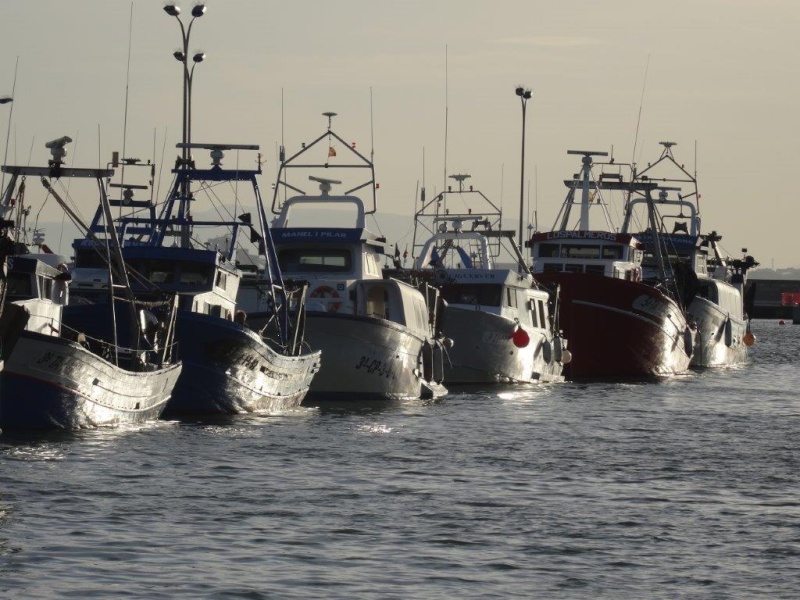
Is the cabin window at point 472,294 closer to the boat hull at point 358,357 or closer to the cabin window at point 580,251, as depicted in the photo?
the boat hull at point 358,357

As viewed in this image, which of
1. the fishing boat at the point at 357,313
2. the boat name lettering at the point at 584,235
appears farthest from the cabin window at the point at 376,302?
the boat name lettering at the point at 584,235

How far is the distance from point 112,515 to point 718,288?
49382mm

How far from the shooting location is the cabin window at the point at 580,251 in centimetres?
5762

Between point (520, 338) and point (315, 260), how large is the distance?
26.7 feet

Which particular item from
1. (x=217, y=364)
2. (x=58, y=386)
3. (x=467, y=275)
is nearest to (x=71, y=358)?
(x=58, y=386)

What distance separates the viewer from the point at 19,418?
2491cm

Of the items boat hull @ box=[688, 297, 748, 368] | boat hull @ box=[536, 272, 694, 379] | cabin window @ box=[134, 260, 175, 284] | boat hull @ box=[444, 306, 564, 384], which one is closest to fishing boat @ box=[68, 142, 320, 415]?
cabin window @ box=[134, 260, 175, 284]

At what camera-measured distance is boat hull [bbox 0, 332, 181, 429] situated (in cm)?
2444

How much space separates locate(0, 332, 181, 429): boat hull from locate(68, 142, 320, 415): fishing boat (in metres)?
3.04

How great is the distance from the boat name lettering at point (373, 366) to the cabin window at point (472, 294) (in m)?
11.0

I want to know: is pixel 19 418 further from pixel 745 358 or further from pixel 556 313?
pixel 745 358

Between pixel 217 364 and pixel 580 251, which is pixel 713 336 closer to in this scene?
pixel 580 251

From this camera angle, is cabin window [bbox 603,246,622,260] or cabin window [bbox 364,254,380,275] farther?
cabin window [bbox 603,246,622,260]

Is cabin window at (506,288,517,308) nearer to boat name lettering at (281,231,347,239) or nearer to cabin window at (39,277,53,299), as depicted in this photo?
boat name lettering at (281,231,347,239)
